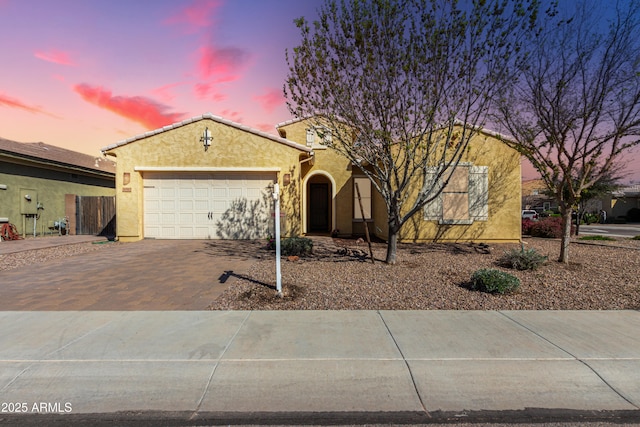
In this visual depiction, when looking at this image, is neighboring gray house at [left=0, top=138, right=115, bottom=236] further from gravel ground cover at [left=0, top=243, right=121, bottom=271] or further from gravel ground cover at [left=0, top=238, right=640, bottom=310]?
gravel ground cover at [left=0, top=238, right=640, bottom=310]

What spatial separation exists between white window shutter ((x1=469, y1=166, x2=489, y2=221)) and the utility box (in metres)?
18.7

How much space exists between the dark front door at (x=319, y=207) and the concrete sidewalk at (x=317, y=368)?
12151mm

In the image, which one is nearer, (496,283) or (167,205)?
(496,283)

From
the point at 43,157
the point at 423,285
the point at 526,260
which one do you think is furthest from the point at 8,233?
the point at 526,260

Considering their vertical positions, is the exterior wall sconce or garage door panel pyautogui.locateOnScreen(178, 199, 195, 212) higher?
the exterior wall sconce

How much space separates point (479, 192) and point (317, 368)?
10.8 m

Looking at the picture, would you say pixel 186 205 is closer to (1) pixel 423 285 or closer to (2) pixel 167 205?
(2) pixel 167 205

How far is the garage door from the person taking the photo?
13.4 meters

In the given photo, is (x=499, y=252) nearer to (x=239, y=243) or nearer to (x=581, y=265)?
(x=581, y=265)

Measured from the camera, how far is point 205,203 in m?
13.4

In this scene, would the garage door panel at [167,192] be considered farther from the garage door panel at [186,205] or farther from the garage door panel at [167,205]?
the garage door panel at [186,205]

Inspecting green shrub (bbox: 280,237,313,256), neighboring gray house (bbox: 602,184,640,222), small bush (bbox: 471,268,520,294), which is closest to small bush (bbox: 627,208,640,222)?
neighboring gray house (bbox: 602,184,640,222)

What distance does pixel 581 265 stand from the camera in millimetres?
8531

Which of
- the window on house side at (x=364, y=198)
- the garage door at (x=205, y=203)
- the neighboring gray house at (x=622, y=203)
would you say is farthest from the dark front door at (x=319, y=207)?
the neighboring gray house at (x=622, y=203)
